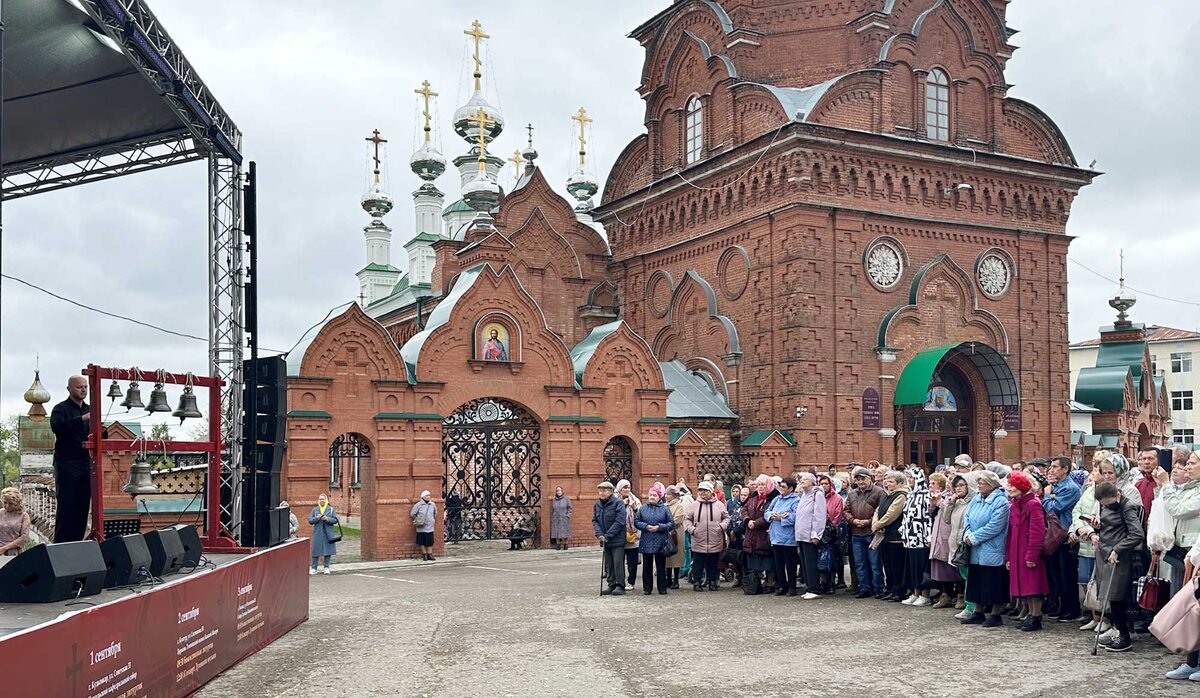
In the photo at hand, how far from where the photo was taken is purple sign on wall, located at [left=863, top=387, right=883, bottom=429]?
985 inches

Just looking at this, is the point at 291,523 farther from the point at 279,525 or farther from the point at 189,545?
the point at 189,545

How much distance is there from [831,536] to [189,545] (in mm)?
7063

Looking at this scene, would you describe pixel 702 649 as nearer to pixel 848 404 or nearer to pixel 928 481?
pixel 928 481

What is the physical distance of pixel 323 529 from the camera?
17766 millimetres

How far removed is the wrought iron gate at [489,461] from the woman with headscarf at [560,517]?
1.95ft

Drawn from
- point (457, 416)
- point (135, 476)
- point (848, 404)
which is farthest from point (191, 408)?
point (848, 404)

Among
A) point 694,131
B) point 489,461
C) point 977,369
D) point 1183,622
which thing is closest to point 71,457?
point 1183,622

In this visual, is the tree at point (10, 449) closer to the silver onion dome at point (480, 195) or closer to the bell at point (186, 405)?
the silver onion dome at point (480, 195)

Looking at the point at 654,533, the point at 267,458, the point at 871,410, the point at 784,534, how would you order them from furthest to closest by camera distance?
the point at 871,410 < the point at 654,533 < the point at 784,534 < the point at 267,458

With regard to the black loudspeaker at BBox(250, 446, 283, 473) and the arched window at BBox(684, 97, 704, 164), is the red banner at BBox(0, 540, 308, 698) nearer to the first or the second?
the black loudspeaker at BBox(250, 446, 283, 473)

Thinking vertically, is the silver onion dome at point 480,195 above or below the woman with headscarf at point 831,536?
above

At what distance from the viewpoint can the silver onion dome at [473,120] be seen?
37.8 m

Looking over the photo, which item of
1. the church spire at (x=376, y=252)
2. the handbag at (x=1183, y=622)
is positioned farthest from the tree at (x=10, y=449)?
the handbag at (x=1183, y=622)

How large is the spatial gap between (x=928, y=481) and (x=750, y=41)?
56.7ft
